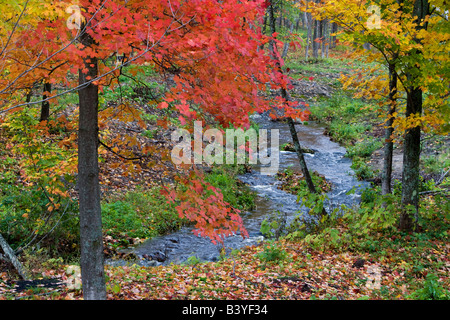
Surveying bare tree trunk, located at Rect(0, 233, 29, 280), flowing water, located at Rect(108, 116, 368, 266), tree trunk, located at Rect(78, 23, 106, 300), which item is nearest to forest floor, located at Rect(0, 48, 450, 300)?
bare tree trunk, located at Rect(0, 233, 29, 280)

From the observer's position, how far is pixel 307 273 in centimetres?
585

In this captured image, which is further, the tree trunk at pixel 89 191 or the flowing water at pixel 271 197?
the flowing water at pixel 271 197

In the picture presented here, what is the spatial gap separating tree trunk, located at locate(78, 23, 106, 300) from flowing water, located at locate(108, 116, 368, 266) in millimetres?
3290

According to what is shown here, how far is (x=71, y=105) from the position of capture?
1301cm

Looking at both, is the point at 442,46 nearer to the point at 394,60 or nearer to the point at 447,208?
the point at 394,60

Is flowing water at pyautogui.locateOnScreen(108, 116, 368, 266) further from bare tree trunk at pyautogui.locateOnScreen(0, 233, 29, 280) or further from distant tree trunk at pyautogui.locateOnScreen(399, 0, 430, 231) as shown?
bare tree trunk at pyautogui.locateOnScreen(0, 233, 29, 280)

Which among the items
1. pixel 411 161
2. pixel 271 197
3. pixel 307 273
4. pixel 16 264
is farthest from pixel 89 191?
pixel 271 197

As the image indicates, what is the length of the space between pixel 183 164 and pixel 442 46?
186 inches

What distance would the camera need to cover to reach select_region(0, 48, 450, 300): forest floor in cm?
472

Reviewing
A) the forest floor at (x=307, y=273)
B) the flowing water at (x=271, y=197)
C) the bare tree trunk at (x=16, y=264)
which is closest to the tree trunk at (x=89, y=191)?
the forest floor at (x=307, y=273)

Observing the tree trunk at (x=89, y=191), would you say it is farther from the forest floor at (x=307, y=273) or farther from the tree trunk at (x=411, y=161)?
the tree trunk at (x=411, y=161)

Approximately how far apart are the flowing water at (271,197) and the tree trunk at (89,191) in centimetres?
329

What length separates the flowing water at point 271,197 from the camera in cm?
779
